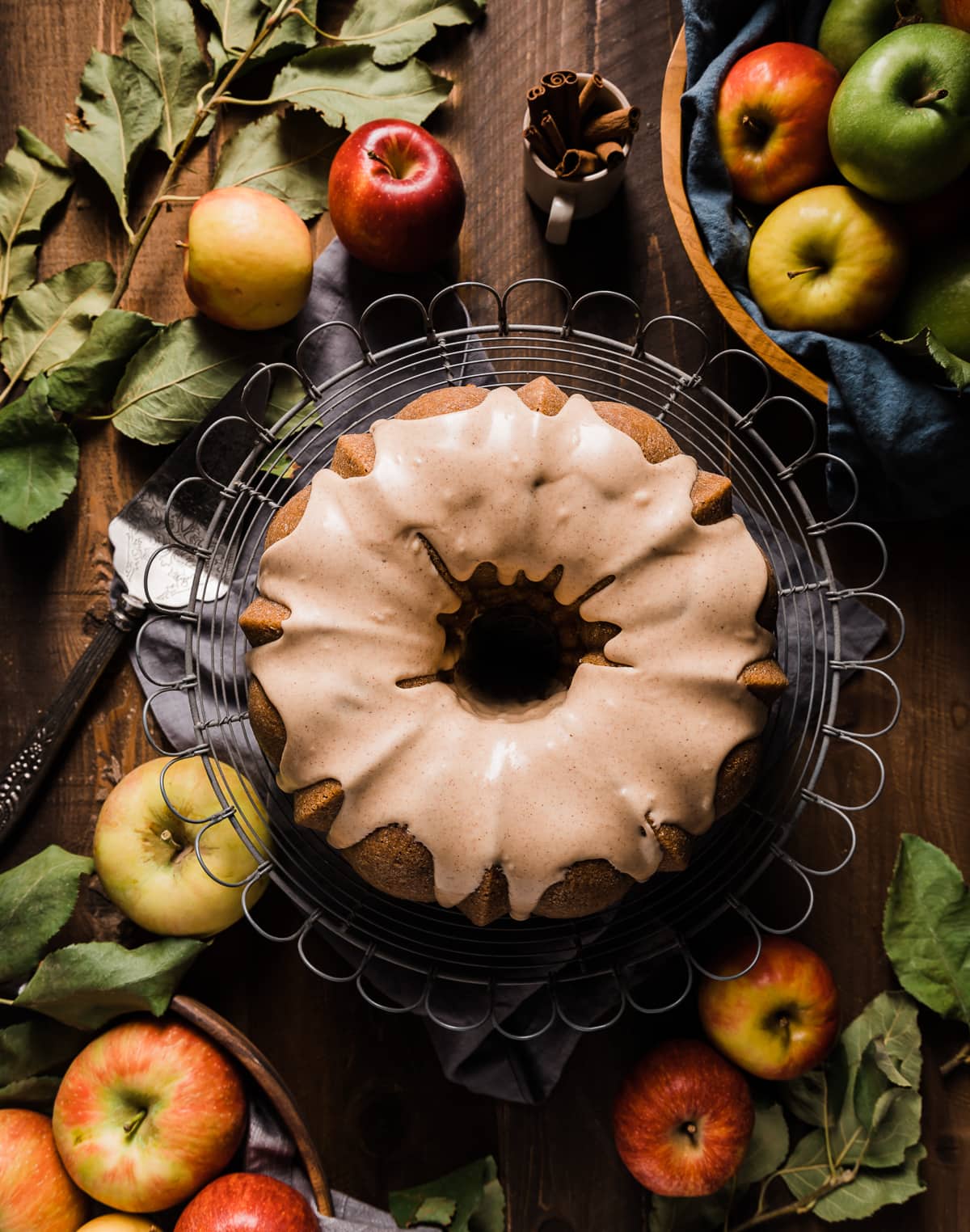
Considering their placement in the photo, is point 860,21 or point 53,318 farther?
point 53,318

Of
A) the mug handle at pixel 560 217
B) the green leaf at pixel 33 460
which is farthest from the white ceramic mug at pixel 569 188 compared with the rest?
the green leaf at pixel 33 460

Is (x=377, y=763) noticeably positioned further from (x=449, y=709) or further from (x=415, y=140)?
(x=415, y=140)

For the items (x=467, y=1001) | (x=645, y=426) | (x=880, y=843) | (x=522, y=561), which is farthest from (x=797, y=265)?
(x=467, y=1001)

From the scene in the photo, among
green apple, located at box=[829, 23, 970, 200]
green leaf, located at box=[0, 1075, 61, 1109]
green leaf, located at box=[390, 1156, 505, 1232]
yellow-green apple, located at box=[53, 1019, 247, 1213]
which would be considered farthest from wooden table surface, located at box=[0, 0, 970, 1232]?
green apple, located at box=[829, 23, 970, 200]

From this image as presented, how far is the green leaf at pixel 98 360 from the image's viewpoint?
A: 160 cm

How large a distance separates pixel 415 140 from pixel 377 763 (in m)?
0.94

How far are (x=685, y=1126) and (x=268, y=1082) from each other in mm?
614

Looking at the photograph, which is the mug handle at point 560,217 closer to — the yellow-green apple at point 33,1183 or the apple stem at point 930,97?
the apple stem at point 930,97

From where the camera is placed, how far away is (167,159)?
1694 millimetres

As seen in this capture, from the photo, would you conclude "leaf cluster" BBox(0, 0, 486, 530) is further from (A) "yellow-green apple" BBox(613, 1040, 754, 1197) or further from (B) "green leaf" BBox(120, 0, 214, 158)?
(A) "yellow-green apple" BBox(613, 1040, 754, 1197)

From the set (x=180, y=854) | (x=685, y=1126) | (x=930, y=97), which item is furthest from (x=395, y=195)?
(x=685, y=1126)

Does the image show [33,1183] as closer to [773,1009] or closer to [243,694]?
[243,694]

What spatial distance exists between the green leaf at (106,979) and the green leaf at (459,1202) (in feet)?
1.58

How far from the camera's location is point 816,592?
158 centimetres
